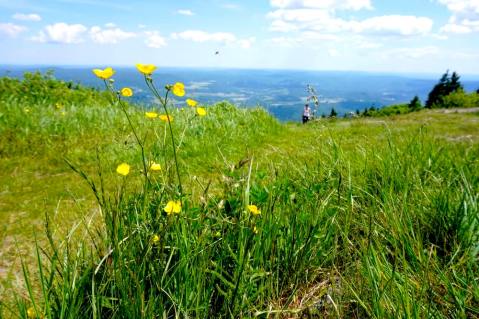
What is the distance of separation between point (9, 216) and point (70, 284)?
8.97ft

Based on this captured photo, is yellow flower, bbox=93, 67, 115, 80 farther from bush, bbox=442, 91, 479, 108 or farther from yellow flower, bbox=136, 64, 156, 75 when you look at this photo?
bush, bbox=442, 91, 479, 108

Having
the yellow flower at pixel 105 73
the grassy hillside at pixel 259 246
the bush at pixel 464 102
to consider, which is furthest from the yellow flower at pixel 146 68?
the bush at pixel 464 102

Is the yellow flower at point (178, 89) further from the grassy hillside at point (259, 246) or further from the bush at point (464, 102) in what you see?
the bush at point (464, 102)

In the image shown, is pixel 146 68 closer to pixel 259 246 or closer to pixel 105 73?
pixel 105 73

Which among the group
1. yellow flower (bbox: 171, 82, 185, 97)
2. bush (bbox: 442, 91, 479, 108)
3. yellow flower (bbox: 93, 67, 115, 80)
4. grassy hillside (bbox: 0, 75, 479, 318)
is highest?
yellow flower (bbox: 93, 67, 115, 80)

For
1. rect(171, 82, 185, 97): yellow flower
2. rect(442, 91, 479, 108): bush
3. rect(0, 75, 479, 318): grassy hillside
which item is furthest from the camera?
rect(442, 91, 479, 108): bush

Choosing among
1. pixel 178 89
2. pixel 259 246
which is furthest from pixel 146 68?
pixel 259 246

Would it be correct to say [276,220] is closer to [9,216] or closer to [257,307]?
[257,307]

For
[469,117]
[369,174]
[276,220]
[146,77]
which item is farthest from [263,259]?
[469,117]

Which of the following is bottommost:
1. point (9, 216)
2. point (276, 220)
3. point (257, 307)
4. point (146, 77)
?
point (9, 216)

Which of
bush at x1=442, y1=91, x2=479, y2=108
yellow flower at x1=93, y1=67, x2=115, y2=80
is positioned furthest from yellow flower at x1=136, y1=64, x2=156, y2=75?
bush at x1=442, y1=91, x2=479, y2=108

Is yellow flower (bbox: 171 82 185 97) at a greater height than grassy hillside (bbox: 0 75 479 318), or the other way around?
yellow flower (bbox: 171 82 185 97)

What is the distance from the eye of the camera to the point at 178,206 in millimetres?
1860

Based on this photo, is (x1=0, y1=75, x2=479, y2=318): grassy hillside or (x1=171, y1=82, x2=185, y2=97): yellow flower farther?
(x1=171, y1=82, x2=185, y2=97): yellow flower
